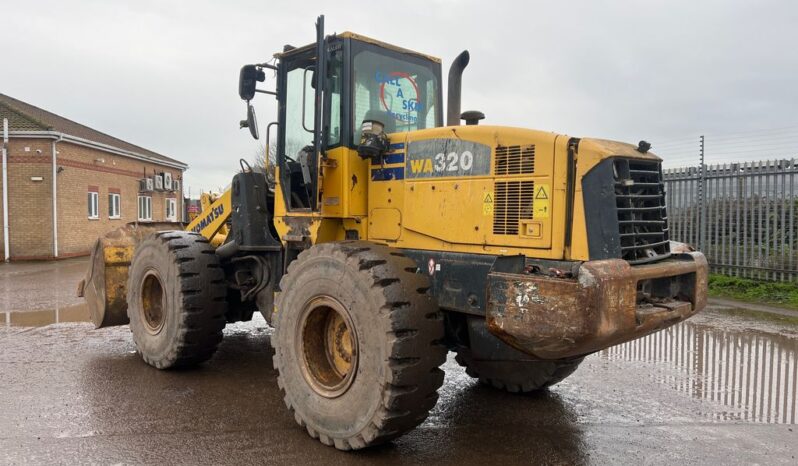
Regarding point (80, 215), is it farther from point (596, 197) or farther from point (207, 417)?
point (596, 197)

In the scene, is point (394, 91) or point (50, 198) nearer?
point (394, 91)

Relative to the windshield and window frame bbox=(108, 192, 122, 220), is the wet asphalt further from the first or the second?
window frame bbox=(108, 192, 122, 220)

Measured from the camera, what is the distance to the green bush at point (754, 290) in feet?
35.2

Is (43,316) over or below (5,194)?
below

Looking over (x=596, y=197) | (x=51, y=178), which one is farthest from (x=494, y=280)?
(x=51, y=178)

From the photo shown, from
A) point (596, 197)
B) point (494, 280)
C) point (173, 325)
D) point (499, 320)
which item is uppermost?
point (596, 197)

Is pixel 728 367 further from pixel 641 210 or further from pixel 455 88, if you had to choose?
pixel 455 88

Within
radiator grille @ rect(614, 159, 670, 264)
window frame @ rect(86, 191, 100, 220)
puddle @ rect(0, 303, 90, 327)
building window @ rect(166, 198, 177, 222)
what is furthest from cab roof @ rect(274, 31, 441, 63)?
building window @ rect(166, 198, 177, 222)

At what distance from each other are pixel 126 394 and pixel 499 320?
144 inches

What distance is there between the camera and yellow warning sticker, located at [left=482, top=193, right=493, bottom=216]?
4.28 metres

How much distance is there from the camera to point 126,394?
5516 mm

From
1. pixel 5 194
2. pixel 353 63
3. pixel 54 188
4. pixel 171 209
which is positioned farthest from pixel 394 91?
pixel 171 209

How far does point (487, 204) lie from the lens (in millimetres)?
4297

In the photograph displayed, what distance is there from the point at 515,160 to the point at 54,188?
2086cm
